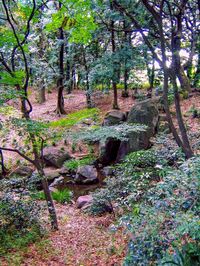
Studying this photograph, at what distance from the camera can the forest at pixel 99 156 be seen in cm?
243

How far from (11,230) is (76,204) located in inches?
91.6

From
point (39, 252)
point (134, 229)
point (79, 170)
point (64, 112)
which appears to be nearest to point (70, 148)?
point (79, 170)

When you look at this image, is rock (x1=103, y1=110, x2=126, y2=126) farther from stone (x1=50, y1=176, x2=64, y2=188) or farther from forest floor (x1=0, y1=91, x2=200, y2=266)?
forest floor (x1=0, y1=91, x2=200, y2=266)

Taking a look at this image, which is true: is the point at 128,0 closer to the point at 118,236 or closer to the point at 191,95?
the point at 191,95

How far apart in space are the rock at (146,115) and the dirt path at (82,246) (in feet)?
12.6

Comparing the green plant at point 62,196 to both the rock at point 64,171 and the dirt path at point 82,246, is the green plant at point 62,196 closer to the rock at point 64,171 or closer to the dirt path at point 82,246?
the dirt path at point 82,246

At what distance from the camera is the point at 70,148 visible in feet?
34.9

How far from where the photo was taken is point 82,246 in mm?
4742

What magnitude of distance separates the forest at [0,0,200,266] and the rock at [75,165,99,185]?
0.03m

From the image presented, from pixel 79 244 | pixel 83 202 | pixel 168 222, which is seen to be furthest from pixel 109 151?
pixel 168 222

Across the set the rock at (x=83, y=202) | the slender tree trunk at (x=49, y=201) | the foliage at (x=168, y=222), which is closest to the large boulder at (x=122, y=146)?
the rock at (x=83, y=202)

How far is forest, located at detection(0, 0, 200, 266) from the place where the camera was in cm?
243

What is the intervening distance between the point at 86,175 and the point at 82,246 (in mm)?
3757

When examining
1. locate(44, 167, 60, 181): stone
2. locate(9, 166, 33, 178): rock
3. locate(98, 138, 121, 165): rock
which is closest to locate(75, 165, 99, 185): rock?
locate(98, 138, 121, 165): rock
